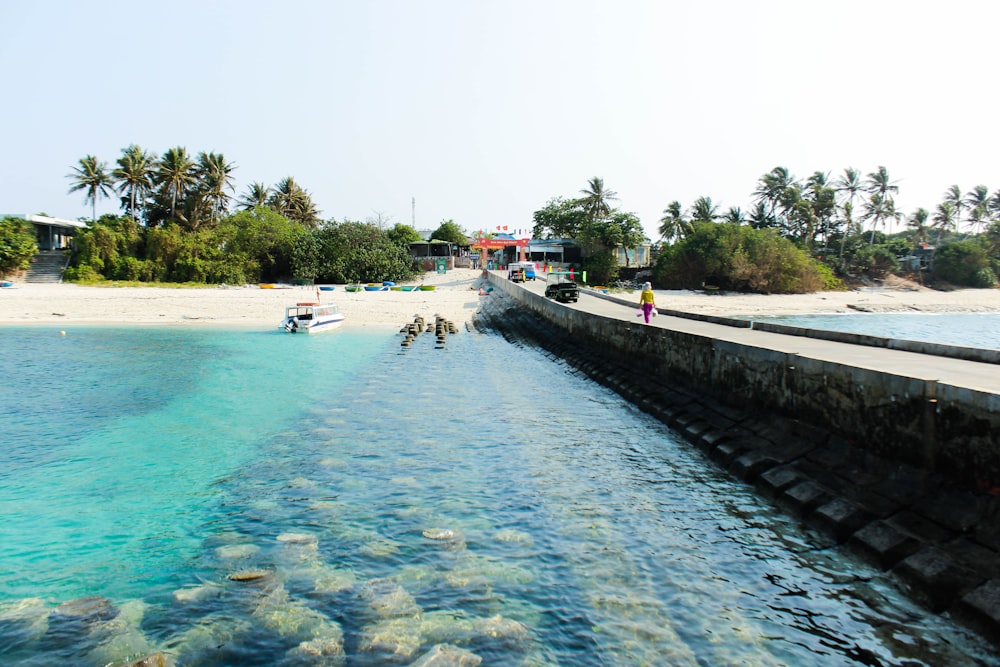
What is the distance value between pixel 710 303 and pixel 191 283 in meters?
53.5

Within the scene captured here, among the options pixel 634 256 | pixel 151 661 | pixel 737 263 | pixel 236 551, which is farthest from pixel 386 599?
pixel 634 256

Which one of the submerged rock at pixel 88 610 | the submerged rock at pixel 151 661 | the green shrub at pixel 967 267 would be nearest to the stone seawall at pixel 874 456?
the submerged rock at pixel 151 661

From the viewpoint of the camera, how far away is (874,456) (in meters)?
9.15

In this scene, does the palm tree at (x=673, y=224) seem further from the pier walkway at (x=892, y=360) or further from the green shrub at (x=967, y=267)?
the pier walkway at (x=892, y=360)

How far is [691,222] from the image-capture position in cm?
10625

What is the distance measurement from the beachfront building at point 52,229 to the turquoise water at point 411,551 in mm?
63322

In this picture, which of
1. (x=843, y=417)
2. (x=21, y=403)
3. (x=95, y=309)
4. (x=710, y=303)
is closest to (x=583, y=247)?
(x=710, y=303)

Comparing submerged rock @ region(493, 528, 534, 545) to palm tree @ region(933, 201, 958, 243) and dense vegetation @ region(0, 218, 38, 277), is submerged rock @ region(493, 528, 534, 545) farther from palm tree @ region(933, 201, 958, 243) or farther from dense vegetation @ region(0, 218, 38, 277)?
palm tree @ region(933, 201, 958, 243)

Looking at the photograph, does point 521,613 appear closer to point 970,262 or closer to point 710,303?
point 710,303

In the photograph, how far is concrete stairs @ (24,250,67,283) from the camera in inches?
2498

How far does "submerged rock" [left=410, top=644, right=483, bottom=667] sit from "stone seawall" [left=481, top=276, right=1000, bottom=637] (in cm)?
490

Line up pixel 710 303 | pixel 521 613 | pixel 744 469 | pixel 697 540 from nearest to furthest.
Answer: pixel 521 613 → pixel 697 540 → pixel 744 469 → pixel 710 303

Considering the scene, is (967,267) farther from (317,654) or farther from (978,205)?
(317,654)

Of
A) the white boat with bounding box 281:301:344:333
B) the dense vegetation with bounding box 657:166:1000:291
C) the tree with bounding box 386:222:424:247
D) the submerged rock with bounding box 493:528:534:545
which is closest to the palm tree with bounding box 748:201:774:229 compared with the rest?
the dense vegetation with bounding box 657:166:1000:291
